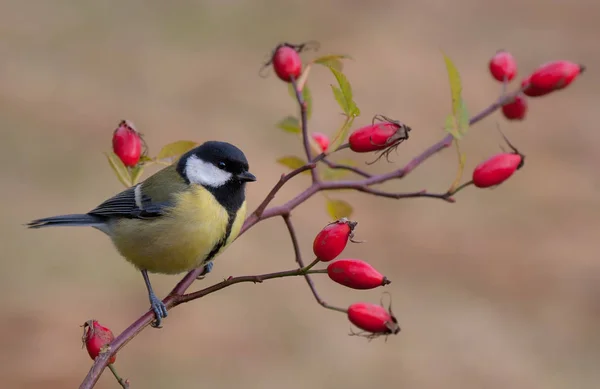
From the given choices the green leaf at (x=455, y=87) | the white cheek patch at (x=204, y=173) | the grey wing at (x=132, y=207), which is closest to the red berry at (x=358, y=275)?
the green leaf at (x=455, y=87)

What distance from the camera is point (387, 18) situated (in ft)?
45.7

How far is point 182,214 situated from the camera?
3.11m

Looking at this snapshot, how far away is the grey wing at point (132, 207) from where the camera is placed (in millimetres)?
3213

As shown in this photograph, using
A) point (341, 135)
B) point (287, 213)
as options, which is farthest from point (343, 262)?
point (341, 135)

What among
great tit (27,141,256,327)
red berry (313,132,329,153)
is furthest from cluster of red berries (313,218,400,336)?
great tit (27,141,256,327)

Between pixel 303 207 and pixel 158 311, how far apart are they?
273 inches

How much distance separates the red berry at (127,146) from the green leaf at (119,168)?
0.03 m

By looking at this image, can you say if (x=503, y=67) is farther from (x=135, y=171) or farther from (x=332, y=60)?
(x=135, y=171)

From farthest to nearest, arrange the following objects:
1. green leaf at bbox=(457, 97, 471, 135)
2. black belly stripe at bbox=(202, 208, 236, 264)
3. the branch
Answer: black belly stripe at bbox=(202, 208, 236, 264) < green leaf at bbox=(457, 97, 471, 135) < the branch

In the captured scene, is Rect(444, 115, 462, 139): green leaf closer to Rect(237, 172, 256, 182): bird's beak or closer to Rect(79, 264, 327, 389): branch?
Rect(79, 264, 327, 389): branch

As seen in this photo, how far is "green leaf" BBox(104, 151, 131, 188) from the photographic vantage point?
2.51 m

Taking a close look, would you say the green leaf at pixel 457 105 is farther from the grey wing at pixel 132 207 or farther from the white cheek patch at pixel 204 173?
the grey wing at pixel 132 207

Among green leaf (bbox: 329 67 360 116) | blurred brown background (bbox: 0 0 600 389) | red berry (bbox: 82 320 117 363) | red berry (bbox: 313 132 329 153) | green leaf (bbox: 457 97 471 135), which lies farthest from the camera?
blurred brown background (bbox: 0 0 600 389)

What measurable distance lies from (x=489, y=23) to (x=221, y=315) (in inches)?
358
